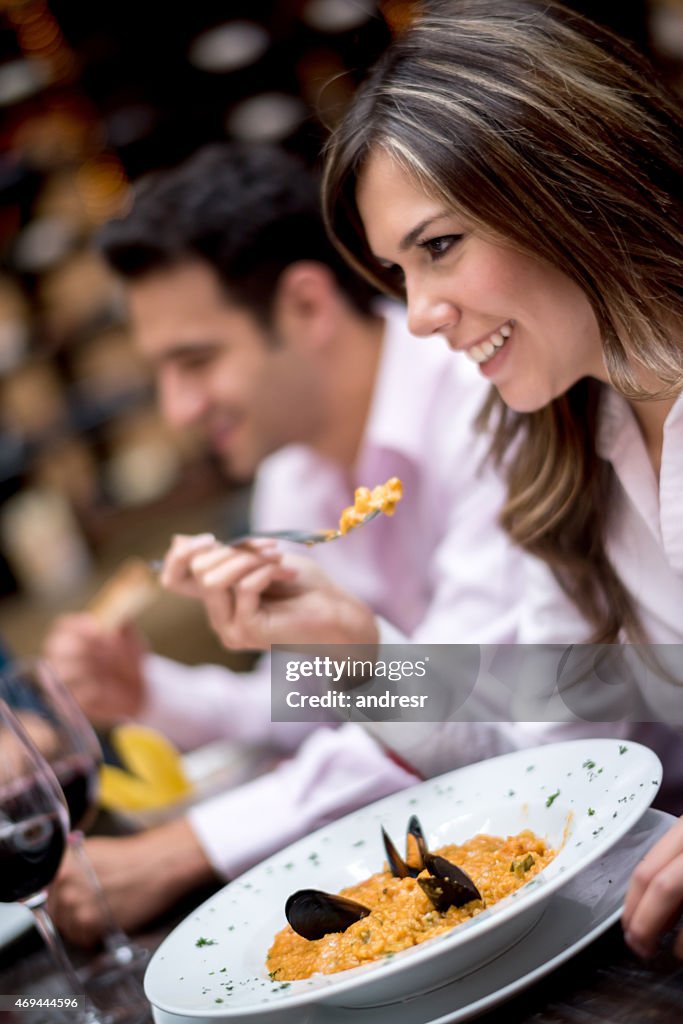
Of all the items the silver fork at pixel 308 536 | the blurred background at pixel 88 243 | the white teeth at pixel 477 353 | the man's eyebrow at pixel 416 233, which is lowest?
the blurred background at pixel 88 243

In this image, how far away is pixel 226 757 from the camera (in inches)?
39.7

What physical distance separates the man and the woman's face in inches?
9.0

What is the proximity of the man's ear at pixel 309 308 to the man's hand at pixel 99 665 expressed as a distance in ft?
1.36

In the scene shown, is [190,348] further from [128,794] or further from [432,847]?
[432,847]

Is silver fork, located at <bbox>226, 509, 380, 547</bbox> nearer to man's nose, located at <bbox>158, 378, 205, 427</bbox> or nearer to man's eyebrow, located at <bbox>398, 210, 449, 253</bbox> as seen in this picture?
man's eyebrow, located at <bbox>398, 210, 449, 253</bbox>

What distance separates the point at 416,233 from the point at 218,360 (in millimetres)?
689

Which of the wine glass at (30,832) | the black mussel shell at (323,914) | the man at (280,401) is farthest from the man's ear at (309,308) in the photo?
the black mussel shell at (323,914)

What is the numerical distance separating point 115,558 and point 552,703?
2.50 metres

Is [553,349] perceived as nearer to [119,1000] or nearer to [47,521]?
[119,1000]

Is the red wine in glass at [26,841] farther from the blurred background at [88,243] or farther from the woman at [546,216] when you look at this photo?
the blurred background at [88,243]

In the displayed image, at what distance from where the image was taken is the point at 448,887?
0.50m

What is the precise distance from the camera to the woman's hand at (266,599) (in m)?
0.68

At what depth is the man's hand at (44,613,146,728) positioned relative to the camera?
1.11m

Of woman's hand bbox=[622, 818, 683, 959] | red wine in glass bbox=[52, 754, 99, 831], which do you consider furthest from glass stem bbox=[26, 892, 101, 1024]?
woman's hand bbox=[622, 818, 683, 959]
